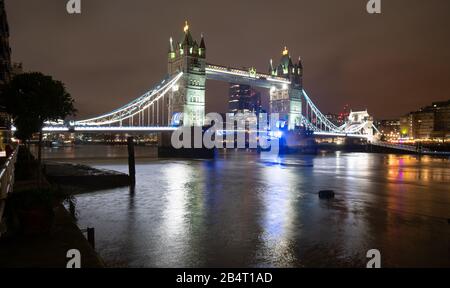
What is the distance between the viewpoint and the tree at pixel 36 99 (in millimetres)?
15477

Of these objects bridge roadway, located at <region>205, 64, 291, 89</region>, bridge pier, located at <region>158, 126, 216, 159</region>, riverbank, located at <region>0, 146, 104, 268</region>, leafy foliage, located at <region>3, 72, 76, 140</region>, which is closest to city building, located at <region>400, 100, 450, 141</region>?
bridge roadway, located at <region>205, 64, 291, 89</region>

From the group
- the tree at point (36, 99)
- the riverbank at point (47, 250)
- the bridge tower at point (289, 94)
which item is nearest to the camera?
the riverbank at point (47, 250)

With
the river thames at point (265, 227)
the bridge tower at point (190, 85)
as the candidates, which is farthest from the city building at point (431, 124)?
the river thames at point (265, 227)

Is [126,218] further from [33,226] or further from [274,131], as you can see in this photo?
[274,131]

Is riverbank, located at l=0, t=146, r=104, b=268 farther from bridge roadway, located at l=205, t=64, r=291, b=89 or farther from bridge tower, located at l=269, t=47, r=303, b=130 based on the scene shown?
bridge tower, located at l=269, t=47, r=303, b=130

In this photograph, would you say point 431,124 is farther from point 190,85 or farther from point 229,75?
point 190,85

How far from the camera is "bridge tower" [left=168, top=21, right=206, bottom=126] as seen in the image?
80.2 metres

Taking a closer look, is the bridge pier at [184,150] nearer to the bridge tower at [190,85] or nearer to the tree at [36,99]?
the bridge tower at [190,85]

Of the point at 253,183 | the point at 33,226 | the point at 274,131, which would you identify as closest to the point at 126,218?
the point at 33,226

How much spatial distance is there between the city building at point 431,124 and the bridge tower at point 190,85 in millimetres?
94738

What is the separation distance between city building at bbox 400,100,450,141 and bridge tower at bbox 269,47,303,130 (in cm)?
5651

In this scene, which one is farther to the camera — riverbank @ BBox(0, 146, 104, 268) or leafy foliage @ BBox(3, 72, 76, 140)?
leafy foliage @ BBox(3, 72, 76, 140)

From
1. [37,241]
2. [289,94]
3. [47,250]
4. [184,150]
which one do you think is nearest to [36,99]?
[37,241]
